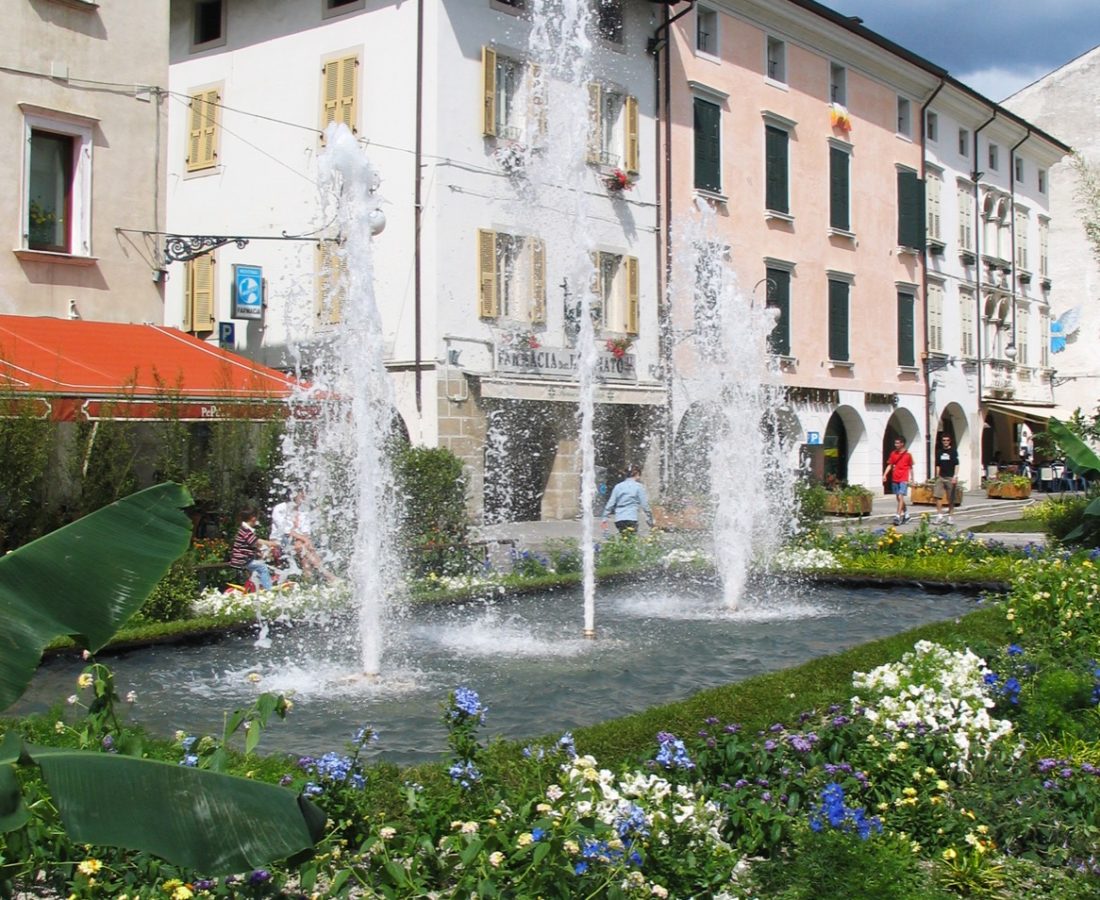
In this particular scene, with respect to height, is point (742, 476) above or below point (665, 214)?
below

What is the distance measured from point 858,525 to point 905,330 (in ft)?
57.7

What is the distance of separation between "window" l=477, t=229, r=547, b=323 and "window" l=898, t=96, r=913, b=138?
16.8 metres

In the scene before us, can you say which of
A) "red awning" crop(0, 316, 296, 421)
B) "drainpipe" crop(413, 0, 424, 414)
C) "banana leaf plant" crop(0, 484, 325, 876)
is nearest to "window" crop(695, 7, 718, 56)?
"drainpipe" crop(413, 0, 424, 414)

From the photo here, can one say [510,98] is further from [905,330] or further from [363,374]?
[905,330]

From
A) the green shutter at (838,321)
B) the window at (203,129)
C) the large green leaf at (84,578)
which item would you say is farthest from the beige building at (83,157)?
the green shutter at (838,321)

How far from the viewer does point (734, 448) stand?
1458cm

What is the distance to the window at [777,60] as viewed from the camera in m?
30.5

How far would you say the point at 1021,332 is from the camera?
145ft

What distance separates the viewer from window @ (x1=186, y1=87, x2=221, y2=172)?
81.8 ft

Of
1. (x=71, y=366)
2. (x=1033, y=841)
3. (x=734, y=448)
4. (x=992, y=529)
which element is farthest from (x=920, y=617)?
(x=992, y=529)

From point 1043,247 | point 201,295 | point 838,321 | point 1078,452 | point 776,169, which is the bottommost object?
point 1078,452

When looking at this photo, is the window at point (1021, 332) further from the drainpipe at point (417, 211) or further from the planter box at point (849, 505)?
the drainpipe at point (417, 211)

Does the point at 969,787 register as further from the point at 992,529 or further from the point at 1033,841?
the point at 992,529

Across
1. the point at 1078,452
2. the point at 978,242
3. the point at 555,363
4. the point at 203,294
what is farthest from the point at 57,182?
the point at 978,242
